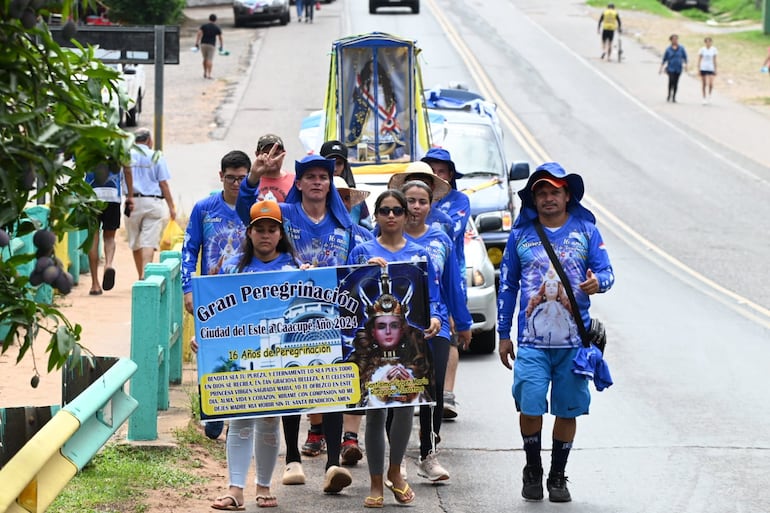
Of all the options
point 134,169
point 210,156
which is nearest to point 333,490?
point 134,169

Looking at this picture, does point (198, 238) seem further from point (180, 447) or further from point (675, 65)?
point (675, 65)

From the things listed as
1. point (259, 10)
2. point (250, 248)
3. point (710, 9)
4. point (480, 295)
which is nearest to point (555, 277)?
point (250, 248)

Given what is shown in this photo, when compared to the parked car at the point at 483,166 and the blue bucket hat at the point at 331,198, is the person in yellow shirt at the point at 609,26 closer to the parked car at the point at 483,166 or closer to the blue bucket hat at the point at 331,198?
the parked car at the point at 483,166

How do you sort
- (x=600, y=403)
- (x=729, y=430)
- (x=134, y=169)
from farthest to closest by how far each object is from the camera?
(x=134, y=169) → (x=600, y=403) → (x=729, y=430)

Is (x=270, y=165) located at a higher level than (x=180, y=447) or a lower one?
higher

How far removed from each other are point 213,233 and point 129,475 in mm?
1903

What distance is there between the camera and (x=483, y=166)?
1786 cm

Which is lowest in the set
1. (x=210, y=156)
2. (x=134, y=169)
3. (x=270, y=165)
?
(x=210, y=156)

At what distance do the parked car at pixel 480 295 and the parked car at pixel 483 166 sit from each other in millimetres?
2846

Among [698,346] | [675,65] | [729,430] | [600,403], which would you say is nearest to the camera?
[729,430]

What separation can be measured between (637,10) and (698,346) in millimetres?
47599

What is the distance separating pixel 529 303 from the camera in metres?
8.29

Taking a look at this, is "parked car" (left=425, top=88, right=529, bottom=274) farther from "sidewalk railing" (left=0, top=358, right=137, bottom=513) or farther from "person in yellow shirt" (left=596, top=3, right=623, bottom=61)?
"person in yellow shirt" (left=596, top=3, right=623, bottom=61)

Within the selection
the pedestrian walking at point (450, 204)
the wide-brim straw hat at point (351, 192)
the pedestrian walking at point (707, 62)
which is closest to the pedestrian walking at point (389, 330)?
the wide-brim straw hat at point (351, 192)
